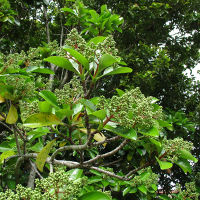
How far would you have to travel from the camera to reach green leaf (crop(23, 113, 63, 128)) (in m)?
1.37

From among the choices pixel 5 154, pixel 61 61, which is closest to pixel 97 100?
pixel 61 61

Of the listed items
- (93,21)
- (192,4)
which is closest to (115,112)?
(93,21)

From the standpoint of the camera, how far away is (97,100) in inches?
64.0

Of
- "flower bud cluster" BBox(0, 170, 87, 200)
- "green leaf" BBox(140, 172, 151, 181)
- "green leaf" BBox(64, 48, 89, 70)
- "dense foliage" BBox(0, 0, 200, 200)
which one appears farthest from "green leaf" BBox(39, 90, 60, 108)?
"green leaf" BBox(140, 172, 151, 181)

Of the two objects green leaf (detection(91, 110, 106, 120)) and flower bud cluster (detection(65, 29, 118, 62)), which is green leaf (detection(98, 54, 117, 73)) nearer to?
flower bud cluster (detection(65, 29, 118, 62))

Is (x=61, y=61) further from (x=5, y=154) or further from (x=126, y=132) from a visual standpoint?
(x=5, y=154)

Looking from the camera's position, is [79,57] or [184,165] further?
[184,165]

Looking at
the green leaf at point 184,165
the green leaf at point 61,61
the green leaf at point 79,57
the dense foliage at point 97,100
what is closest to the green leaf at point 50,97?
the dense foliage at point 97,100

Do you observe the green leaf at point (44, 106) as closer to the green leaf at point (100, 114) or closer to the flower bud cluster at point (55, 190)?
the green leaf at point (100, 114)

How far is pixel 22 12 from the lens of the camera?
407 centimetres

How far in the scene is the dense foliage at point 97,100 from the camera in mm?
1358

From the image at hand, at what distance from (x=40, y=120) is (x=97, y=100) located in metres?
0.43

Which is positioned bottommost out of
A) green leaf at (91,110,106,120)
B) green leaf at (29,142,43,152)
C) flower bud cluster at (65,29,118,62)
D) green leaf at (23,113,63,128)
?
green leaf at (29,142,43,152)

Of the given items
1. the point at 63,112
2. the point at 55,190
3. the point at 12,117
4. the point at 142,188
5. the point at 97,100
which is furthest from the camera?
the point at 142,188
